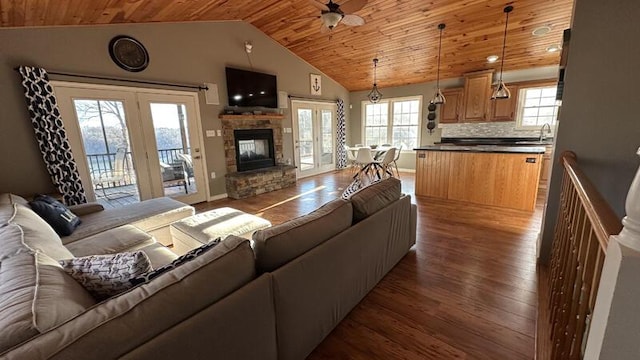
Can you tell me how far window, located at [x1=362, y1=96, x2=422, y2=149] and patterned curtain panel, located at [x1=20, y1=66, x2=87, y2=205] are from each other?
6.26m

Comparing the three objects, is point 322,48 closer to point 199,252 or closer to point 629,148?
point 629,148

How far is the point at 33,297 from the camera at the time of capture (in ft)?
2.75

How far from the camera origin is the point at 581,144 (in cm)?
207

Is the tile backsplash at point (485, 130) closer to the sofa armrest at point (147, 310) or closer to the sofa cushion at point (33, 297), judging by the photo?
the sofa armrest at point (147, 310)

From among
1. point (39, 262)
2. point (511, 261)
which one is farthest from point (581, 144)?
point (39, 262)

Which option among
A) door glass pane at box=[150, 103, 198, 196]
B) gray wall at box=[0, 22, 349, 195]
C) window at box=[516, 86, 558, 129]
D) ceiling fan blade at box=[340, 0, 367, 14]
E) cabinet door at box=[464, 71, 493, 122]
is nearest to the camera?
ceiling fan blade at box=[340, 0, 367, 14]

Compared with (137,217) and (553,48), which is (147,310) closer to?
(137,217)

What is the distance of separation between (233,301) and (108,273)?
536 millimetres

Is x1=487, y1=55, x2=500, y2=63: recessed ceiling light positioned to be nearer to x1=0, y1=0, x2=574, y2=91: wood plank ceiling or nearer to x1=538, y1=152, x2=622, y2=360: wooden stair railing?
x1=0, y1=0, x2=574, y2=91: wood plank ceiling

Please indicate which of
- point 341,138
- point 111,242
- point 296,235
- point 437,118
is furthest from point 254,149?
point 296,235

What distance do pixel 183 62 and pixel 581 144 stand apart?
199 inches

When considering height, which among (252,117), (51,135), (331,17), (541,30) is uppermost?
(541,30)

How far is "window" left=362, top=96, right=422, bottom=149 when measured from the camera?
7023 mm

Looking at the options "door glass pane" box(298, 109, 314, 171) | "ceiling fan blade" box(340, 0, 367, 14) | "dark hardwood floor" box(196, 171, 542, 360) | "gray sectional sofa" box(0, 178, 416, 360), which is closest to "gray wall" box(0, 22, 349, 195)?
"door glass pane" box(298, 109, 314, 171)
